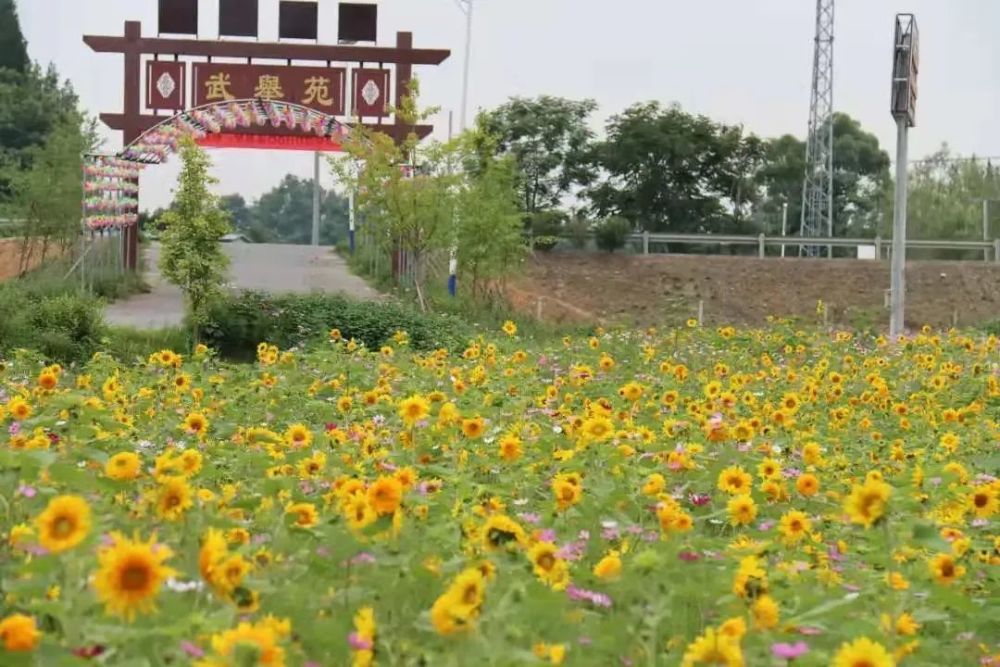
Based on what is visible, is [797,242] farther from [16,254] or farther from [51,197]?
[16,254]

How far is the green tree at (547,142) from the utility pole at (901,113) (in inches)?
737

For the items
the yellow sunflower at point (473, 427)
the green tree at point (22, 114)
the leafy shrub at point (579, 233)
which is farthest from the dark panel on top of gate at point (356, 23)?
the yellow sunflower at point (473, 427)

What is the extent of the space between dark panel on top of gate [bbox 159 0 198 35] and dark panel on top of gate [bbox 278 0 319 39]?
1.67m

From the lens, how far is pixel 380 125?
2111 centimetres

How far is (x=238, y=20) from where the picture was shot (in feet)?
73.9

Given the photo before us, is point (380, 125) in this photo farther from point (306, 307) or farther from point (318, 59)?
point (306, 307)

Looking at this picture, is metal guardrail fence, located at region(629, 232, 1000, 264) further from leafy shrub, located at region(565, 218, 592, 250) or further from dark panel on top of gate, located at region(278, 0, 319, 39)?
dark panel on top of gate, located at region(278, 0, 319, 39)

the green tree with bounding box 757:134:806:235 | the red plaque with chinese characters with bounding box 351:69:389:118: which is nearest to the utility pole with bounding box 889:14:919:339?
the red plaque with chinese characters with bounding box 351:69:389:118

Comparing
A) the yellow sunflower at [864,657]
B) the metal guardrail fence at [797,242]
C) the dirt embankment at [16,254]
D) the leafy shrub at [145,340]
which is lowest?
the leafy shrub at [145,340]

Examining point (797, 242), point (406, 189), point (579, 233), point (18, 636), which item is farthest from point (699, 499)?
point (797, 242)

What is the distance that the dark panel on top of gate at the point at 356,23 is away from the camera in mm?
22438

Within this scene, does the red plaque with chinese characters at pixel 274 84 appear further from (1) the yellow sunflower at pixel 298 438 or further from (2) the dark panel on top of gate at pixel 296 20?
(1) the yellow sunflower at pixel 298 438

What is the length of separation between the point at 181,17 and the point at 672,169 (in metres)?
16.4

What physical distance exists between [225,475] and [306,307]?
36.0ft
